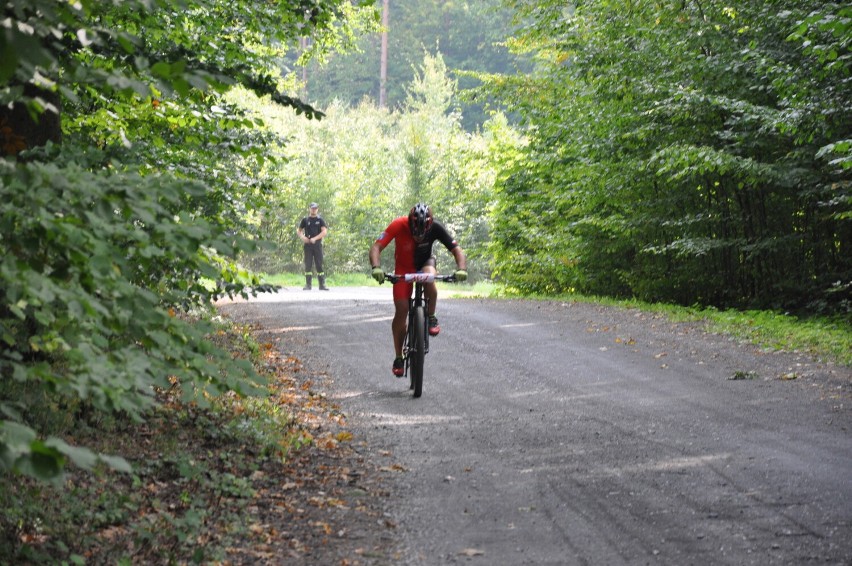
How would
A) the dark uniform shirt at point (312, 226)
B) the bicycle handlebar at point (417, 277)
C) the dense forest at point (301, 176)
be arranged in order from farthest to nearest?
1. the dark uniform shirt at point (312, 226)
2. the bicycle handlebar at point (417, 277)
3. the dense forest at point (301, 176)

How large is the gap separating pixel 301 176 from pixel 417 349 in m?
11.8

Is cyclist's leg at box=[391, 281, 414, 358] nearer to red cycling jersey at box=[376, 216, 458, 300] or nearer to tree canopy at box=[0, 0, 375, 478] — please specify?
red cycling jersey at box=[376, 216, 458, 300]

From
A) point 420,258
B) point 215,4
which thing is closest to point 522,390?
point 420,258

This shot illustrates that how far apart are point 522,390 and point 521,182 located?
16027 millimetres

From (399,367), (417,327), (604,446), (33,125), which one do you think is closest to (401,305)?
(417,327)

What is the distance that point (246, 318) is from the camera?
17.8 meters

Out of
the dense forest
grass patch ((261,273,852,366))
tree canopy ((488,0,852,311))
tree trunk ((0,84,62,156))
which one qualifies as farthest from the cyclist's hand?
tree canopy ((488,0,852,311))

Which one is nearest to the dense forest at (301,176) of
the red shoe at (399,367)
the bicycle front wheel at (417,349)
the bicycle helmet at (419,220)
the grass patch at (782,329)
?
the grass patch at (782,329)

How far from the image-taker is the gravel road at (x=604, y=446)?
5.50 meters

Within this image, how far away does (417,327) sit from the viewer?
10.3 m

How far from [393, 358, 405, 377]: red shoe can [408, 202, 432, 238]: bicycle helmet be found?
1.40 m

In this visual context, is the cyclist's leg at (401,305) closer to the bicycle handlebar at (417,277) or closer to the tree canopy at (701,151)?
the bicycle handlebar at (417,277)

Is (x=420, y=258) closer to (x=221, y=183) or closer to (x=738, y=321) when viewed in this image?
(x=221, y=183)

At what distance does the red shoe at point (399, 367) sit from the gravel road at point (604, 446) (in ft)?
0.97
